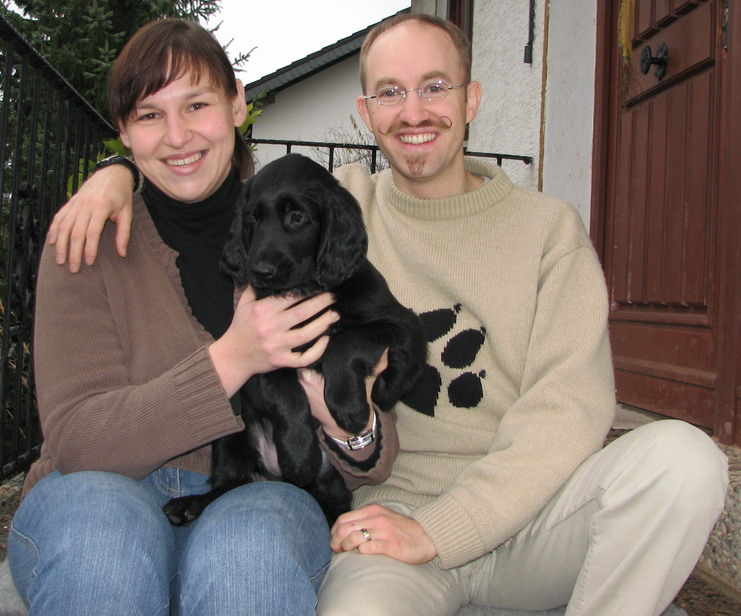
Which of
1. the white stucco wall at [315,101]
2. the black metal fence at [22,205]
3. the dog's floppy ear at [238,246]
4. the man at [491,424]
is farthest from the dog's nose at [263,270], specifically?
the white stucco wall at [315,101]

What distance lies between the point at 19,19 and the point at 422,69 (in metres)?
6.37

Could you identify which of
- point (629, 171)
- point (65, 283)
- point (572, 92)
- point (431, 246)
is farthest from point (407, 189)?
point (572, 92)

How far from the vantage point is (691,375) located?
2889 mm

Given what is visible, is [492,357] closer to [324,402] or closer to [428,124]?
[324,402]

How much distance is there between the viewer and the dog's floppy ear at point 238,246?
191cm

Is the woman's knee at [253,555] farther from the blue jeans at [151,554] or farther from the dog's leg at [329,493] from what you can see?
the dog's leg at [329,493]

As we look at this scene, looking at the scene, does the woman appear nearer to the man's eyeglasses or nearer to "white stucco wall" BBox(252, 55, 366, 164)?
the man's eyeglasses

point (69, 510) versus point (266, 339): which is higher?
point (266, 339)

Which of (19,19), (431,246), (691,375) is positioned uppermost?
(19,19)

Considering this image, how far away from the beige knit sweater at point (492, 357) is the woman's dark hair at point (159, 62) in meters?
0.61

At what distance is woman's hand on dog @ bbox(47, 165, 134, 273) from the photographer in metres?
Answer: 1.61

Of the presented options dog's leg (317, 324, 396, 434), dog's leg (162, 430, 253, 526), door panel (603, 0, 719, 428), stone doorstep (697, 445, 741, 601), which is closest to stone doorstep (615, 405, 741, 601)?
stone doorstep (697, 445, 741, 601)

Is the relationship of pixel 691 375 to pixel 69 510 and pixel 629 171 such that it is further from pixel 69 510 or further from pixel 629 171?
pixel 69 510

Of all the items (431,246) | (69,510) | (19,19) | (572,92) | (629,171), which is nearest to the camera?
(69,510)
